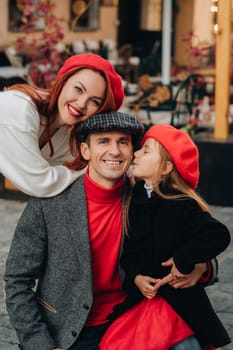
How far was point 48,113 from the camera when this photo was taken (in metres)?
3.38

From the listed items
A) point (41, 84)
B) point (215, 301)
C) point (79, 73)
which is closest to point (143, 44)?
point (41, 84)

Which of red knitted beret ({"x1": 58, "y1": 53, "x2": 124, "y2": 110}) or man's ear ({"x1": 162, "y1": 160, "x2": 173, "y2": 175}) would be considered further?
red knitted beret ({"x1": 58, "y1": 53, "x2": 124, "y2": 110})

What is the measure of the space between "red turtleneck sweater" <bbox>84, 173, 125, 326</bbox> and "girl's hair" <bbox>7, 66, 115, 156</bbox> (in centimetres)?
30

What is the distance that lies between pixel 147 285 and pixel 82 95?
2.60 feet

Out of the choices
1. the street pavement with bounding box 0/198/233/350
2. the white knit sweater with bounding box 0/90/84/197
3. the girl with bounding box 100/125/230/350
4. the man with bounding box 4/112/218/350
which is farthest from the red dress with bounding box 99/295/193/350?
the street pavement with bounding box 0/198/233/350

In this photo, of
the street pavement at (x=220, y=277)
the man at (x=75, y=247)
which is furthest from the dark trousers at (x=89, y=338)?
the street pavement at (x=220, y=277)

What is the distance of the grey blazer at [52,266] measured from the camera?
2.95m

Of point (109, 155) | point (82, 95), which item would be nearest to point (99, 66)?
point (82, 95)

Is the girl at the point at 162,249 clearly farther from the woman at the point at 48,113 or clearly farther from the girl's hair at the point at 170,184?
the woman at the point at 48,113

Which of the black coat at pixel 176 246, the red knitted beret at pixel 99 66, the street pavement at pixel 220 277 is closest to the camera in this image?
the black coat at pixel 176 246

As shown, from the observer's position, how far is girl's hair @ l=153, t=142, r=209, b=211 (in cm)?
288

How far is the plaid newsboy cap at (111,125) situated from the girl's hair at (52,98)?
0.12 metres

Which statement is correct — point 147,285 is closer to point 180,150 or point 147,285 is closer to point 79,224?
point 79,224

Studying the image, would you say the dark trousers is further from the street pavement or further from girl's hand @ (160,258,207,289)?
the street pavement
